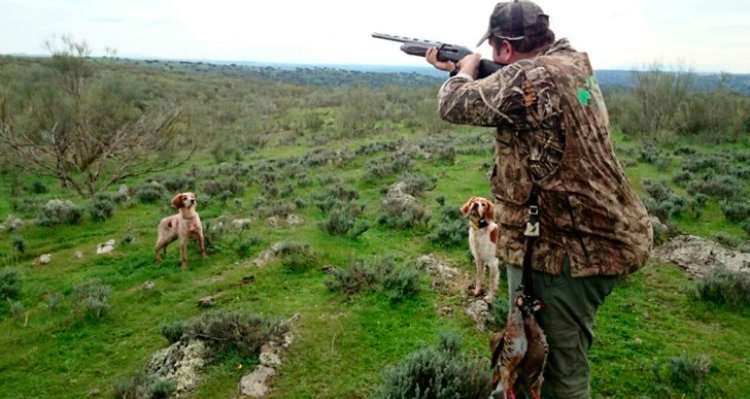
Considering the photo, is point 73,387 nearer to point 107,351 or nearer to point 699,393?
point 107,351

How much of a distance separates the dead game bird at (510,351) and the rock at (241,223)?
22.5 ft

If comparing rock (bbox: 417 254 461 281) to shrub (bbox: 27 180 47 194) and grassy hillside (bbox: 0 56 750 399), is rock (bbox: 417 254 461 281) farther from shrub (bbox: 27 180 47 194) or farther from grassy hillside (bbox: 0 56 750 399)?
shrub (bbox: 27 180 47 194)

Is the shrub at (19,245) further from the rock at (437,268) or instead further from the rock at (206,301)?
the rock at (437,268)

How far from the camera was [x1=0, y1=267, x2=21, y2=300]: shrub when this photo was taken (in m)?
6.65

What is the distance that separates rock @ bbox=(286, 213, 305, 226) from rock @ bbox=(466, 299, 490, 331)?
15.4 ft

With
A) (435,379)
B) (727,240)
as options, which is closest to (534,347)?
(435,379)

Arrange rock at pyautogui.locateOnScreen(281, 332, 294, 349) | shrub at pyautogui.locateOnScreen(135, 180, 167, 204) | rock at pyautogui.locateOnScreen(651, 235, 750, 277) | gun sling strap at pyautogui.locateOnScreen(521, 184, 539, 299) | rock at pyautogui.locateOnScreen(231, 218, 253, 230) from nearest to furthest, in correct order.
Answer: gun sling strap at pyautogui.locateOnScreen(521, 184, 539, 299) → rock at pyautogui.locateOnScreen(281, 332, 294, 349) → rock at pyautogui.locateOnScreen(651, 235, 750, 277) → rock at pyautogui.locateOnScreen(231, 218, 253, 230) → shrub at pyautogui.locateOnScreen(135, 180, 167, 204)

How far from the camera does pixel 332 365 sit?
187 inches

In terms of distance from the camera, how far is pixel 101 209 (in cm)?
1035

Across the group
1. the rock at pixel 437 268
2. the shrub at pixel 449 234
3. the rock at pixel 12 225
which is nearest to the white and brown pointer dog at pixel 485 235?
the rock at pixel 437 268

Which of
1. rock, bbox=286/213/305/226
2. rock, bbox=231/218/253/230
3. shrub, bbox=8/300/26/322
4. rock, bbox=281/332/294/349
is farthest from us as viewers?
rock, bbox=286/213/305/226

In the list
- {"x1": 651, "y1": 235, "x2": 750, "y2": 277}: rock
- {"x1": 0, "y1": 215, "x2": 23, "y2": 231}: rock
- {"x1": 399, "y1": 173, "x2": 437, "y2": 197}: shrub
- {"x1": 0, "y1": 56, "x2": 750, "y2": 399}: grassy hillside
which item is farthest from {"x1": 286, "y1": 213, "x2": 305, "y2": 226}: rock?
{"x1": 651, "y1": 235, "x2": 750, "y2": 277}: rock

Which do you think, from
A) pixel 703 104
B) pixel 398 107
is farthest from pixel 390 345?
pixel 398 107

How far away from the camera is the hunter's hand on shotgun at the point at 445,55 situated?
272 centimetres
